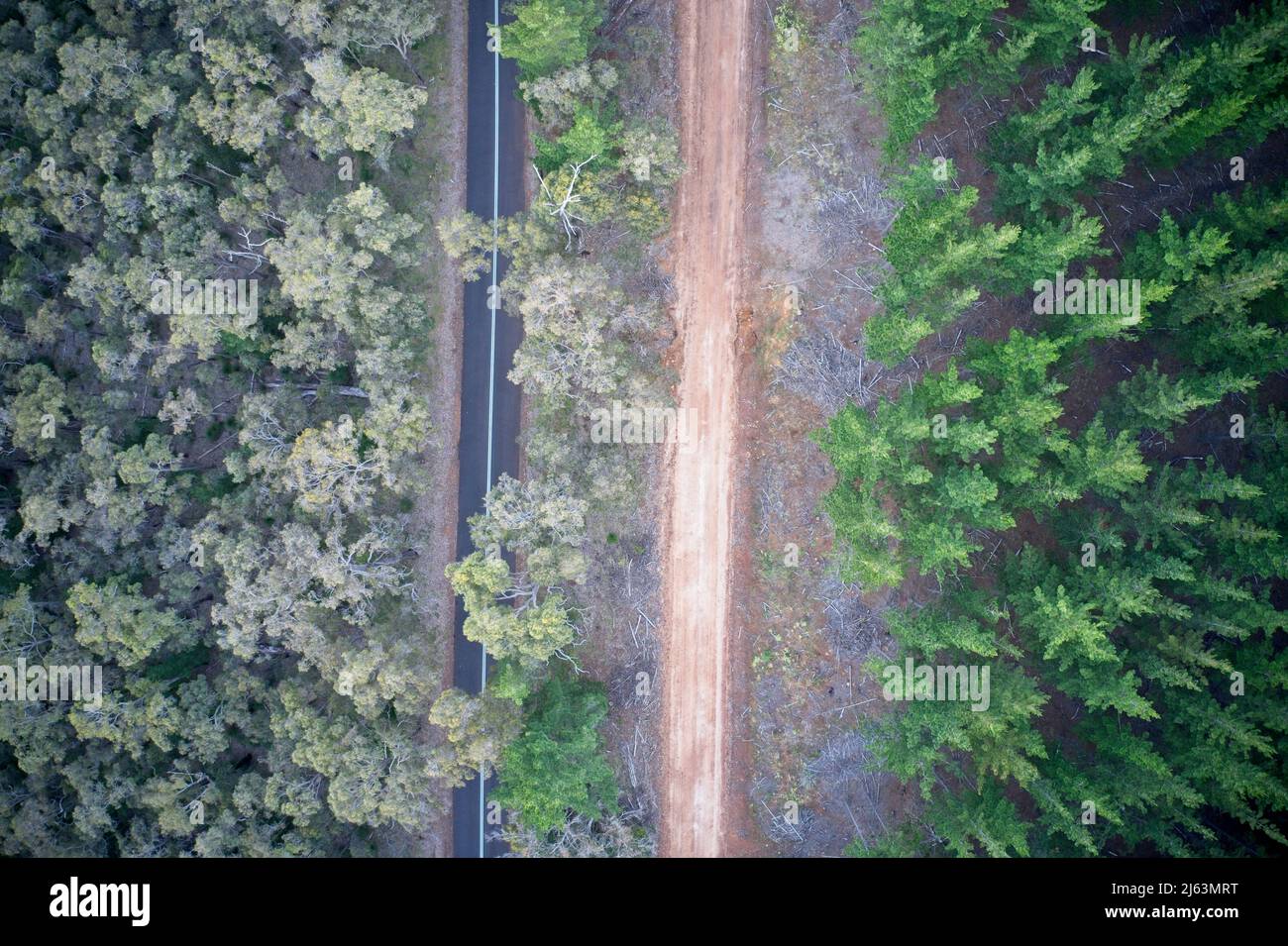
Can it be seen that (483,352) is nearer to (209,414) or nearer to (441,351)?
(441,351)

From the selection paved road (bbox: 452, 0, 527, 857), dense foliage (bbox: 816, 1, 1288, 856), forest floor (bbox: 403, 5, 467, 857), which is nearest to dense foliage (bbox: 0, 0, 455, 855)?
forest floor (bbox: 403, 5, 467, 857)

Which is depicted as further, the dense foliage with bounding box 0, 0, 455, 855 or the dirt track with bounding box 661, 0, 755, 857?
the dirt track with bounding box 661, 0, 755, 857

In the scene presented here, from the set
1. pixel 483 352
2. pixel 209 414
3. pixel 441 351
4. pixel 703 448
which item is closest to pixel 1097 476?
pixel 703 448

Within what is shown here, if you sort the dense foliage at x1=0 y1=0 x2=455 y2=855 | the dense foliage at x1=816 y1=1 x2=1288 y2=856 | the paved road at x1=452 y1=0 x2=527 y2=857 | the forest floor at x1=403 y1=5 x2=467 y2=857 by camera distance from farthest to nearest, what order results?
the paved road at x1=452 y1=0 x2=527 y2=857, the forest floor at x1=403 y1=5 x2=467 y2=857, the dense foliage at x1=0 y1=0 x2=455 y2=855, the dense foliage at x1=816 y1=1 x2=1288 y2=856

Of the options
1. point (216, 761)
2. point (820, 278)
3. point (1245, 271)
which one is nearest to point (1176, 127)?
point (1245, 271)

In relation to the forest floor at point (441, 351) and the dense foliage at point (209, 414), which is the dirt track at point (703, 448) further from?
the dense foliage at point (209, 414)

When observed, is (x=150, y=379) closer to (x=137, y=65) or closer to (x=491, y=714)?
(x=137, y=65)

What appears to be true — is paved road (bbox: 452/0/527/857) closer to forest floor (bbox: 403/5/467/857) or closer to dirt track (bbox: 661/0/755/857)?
forest floor (bbox: 403/5/467/857)

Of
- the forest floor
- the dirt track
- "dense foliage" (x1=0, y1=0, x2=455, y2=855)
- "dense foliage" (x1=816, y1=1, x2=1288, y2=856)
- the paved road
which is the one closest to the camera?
"dense foliage" (x1=816, y1=1, x2=1288, y2=856)
